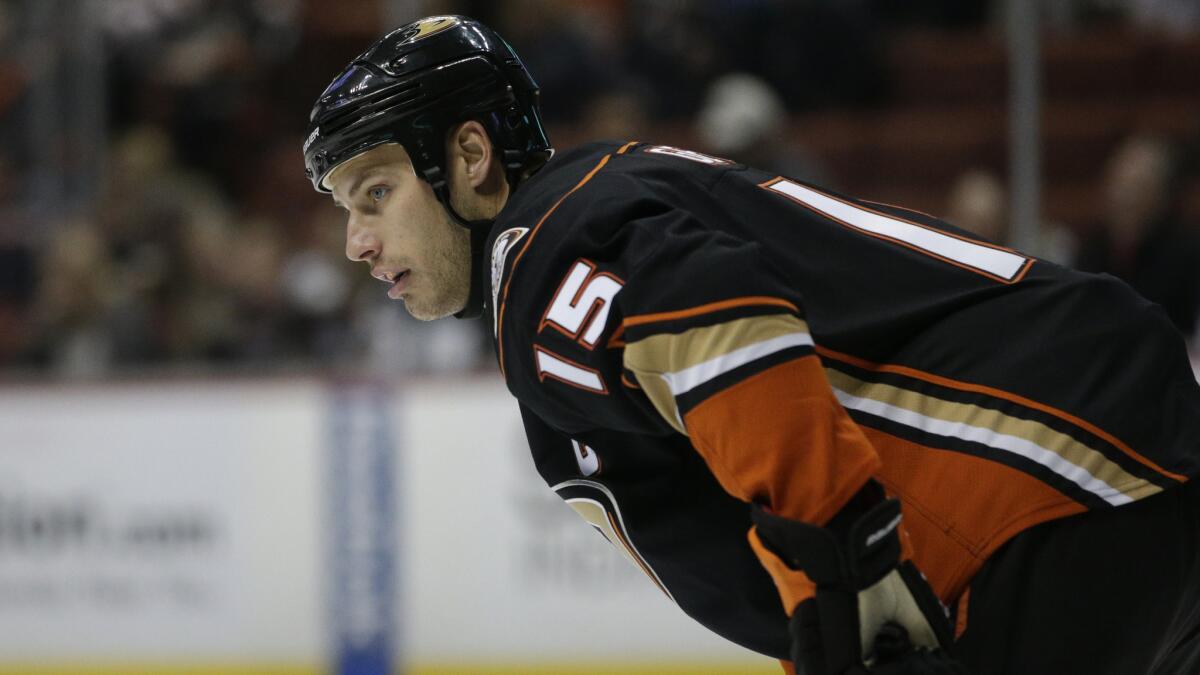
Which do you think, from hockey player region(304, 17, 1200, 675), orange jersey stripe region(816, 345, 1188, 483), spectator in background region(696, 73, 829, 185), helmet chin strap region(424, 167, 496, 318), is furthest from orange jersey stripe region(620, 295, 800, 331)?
spectator in background region(696, 73, 829, 185)

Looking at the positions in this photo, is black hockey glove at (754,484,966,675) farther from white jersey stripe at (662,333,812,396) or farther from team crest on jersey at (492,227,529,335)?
team crest on jersey at (492,227,529,335)

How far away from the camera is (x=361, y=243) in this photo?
2172mm

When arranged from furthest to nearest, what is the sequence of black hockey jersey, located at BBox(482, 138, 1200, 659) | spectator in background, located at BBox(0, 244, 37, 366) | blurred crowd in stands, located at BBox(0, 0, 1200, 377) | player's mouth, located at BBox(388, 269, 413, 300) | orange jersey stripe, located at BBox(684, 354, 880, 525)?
spectator in background, located at BBox(0, 244, 37, 366) → blurred crowd in stands, located at BBox(0, 0, 1200, 377) → player's mouth, located at BBox(388, 269, 413, 300) → black hockey jersey, located at BBox(482, 138, 1200, 659) → orange jersey stripe, located at BBox(684, 354, 880, 525)

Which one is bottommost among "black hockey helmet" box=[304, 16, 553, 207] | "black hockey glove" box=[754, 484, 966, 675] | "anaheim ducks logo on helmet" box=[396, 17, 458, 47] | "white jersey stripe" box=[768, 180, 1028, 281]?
"black hockey glove" box=[754, 484, 966, 675]

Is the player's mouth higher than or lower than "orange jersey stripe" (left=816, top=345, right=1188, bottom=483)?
higher

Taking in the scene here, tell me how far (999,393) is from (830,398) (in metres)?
0.31

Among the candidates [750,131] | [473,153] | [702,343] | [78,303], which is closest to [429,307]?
[473,153]

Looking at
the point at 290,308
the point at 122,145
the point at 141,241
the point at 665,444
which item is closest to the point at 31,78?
the point at 122,145

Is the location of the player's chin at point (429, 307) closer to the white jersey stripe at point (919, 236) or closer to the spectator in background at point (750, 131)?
the white jersey stripe at point (919, 236)

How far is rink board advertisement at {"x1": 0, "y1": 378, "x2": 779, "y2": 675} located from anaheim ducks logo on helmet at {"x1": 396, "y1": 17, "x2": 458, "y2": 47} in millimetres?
3095

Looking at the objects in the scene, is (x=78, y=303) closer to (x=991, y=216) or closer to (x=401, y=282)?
(x=991, y=216)

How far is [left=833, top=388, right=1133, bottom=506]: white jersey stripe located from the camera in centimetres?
185

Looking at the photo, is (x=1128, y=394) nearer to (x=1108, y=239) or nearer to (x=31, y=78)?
(x=1108, y=239)

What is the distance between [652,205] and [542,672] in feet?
11.8
